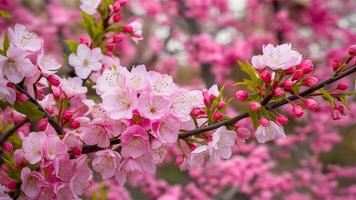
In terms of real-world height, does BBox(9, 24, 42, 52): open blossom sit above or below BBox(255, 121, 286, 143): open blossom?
above

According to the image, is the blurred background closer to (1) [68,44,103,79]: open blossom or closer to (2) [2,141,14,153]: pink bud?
(2) [2,141,14,153]: pink bud

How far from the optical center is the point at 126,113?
110cm

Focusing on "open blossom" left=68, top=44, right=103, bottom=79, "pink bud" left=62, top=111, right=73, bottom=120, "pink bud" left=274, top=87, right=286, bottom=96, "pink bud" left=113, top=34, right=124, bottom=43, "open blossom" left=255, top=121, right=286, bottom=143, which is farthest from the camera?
"pink bud" left=113, top=34, right=124, bottom=43

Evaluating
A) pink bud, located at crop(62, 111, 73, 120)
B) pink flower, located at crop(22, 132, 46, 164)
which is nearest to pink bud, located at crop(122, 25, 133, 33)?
pink bud, located at crop(62, 111, 73, 120)

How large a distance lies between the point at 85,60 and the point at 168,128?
517 millimetres

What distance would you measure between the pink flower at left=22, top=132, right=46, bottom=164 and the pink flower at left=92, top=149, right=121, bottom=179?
0.17 m

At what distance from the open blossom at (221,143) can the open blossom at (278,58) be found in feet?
0.70

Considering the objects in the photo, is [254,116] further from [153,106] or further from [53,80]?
[53,80]

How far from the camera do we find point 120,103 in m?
1.12

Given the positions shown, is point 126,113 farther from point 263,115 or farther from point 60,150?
point 263,115

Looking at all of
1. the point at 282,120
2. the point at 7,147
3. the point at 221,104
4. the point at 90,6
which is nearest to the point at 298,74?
the point at 282,120

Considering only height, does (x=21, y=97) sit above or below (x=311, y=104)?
below

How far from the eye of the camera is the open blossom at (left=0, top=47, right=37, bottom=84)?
1134 mm

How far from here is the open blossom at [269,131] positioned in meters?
1.18
